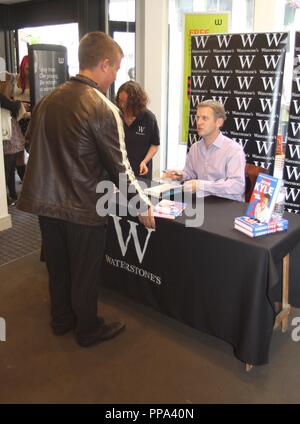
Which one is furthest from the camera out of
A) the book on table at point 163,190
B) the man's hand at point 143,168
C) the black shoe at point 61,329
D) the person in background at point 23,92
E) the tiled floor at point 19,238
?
the person in background at point 23,92

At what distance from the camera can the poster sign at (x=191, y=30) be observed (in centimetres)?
399

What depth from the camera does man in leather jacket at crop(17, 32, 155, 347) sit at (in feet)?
6.07

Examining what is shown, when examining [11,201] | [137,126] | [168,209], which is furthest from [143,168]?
[11,201]

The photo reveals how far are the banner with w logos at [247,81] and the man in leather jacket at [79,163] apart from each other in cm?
198

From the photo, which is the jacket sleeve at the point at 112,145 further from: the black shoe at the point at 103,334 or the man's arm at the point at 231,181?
the black shoe at the point at 103,334

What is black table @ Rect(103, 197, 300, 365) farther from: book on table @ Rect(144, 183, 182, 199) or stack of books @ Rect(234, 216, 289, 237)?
book on table @ Rect(144, 183, 182, 199)

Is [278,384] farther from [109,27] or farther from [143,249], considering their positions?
[109,27]

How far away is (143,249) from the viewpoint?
239cm

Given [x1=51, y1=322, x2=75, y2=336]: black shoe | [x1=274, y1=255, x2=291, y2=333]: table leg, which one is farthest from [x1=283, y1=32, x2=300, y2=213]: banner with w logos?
[x1=51, y1=322, x2=75, y2=336]: black shoe

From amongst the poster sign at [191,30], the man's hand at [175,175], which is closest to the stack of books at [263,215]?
the man's hand at [175,175]

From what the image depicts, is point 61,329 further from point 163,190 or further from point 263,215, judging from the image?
point 263,215

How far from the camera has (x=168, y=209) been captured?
89.2 inches
